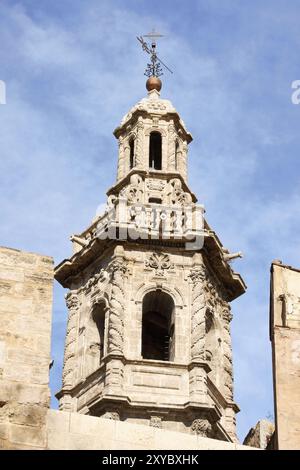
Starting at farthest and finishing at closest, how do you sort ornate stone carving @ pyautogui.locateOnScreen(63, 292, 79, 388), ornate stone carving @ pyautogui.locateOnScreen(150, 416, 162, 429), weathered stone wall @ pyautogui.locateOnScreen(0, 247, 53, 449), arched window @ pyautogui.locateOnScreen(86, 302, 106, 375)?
ornate stone carving @ pyautogui.locateOnScreen(63, 292, 79, 388), arched window @ pyautogui.locateOnScreen(86, 302, 106, 375), ornate stone carving @ pyautogui.locateOnScreen(150, 416, 162, 429), weathered stone wall @ pyautogui.locateOnScreen(0, 247, 53, 449)

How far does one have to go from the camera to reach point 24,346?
37.9 feet

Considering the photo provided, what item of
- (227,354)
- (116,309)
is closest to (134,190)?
(116,309)

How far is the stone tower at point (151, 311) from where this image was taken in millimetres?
30234

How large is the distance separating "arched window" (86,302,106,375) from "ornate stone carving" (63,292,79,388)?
1.54 feet

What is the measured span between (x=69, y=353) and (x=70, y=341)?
45 centimetres

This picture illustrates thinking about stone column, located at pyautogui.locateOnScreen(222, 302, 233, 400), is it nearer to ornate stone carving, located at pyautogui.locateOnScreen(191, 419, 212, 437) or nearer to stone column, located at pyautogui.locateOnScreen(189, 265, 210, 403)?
stone column, located at pyautogui.locateOnScreen(189, 265, 210, 403)

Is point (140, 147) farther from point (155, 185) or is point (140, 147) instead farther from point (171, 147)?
point (155, 185)

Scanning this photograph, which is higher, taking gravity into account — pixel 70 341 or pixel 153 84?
pixel 153 84

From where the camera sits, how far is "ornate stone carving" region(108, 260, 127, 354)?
3097 centimetres

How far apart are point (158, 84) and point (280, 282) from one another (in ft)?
84.1

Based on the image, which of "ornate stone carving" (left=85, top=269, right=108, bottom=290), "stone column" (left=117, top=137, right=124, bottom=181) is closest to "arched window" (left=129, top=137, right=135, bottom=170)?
"stone column" (left=117, top=137, right=124, bottom=181)

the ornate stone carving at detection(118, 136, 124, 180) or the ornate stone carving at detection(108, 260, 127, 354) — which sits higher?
the ornate stone carving at detection(118, 136, 124, 180)
